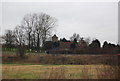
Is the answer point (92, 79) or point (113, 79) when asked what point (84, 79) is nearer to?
point (92, 79)

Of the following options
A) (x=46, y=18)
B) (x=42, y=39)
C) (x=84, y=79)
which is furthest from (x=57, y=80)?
(x=46, y=18)

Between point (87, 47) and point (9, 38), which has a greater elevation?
point (9, 38)

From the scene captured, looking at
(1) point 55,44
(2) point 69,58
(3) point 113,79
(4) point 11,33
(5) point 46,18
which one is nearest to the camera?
(3) point 113,79

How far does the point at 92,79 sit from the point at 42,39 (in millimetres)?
40472

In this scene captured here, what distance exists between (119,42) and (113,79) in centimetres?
170

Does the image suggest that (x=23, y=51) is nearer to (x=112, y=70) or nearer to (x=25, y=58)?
(x=25, y=58)

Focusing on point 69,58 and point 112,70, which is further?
point 69,58

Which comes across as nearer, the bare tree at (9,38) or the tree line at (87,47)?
the tree line at (87,47)

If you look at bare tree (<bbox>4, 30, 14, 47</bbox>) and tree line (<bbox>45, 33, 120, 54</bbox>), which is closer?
tree line (<bbox>45, 33, 120, 54</bbox>)

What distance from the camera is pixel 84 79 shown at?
746 cm

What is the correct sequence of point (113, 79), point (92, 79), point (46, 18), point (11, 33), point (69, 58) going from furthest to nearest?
point (46, 18) < point (11, 33) < point (69, 58) < point (92, 79) < point (113, 79)

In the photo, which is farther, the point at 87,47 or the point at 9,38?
the point at 9,38

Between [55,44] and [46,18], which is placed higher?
[46,18]

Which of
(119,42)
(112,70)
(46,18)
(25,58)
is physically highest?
(46,18)
